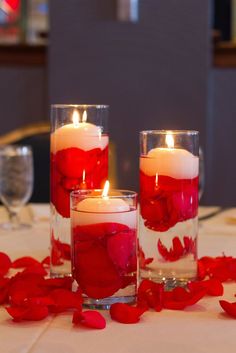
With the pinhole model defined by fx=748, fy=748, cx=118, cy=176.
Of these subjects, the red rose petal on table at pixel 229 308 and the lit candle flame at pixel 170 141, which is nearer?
the red rose petal on table at pixel 229 308

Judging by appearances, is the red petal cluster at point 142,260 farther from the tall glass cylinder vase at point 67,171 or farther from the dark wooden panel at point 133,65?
the dark wooden panel at point 133,65

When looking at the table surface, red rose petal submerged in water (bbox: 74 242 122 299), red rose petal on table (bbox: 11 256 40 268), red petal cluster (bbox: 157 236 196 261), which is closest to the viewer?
the table surface

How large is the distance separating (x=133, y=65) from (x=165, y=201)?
227 cm

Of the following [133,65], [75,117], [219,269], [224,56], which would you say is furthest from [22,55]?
[219,269]

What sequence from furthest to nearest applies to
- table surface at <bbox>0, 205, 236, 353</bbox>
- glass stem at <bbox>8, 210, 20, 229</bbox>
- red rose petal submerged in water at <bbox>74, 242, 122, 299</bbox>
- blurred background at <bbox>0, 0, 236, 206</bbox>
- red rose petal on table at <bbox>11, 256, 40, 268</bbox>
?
1. blurred background at <bbox>0, 0, 236, 206</bbox>
2. glass stem at <bbox>8, 210, 20, 229</bbox>
3. red rose petal on table at <bbox>11, 256, 40, 268</bbox>
4. red rose petal submerged in water at <bbox>74, 242, 122, 299</bbox>
5. table surface at <bbox>0, 205, 236, 353</bbox>

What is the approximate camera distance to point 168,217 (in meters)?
0.86

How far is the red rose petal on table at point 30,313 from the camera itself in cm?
73

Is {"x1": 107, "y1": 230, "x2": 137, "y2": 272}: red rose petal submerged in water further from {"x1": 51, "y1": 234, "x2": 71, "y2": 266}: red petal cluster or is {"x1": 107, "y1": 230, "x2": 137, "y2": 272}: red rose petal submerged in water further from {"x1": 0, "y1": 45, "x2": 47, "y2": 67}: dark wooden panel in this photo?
{"x1": 0, "y1": 45, "x2": 47, "y2": 67}: dark wooden panel

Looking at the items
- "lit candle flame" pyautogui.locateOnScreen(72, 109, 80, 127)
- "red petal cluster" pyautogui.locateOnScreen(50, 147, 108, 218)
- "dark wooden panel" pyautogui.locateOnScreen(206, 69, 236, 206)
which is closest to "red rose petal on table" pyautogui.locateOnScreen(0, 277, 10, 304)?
"red petal cluster" pyautogui.locateOnScreen(50, 147, 108, 218)

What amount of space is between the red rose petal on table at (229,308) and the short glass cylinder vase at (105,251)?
9 centimetres

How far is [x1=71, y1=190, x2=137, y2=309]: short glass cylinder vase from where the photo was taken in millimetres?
761

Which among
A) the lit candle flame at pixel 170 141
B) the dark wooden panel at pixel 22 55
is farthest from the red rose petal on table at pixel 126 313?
the dark wooden panel at pixel 22 55

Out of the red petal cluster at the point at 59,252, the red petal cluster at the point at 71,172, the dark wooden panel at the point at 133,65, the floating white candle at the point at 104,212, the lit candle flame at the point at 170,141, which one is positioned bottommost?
the red petal cluster at the point at 59,252

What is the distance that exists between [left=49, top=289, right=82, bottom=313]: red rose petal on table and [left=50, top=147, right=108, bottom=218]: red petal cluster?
0.54 feet
